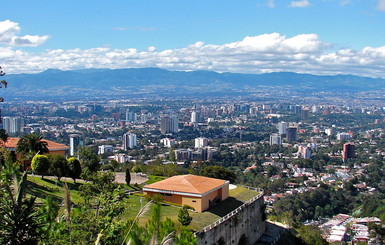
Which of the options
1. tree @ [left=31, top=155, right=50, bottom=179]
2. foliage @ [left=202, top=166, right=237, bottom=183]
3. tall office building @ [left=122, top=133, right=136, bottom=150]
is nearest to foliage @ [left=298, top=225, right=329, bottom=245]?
foliage @ [left=202, top=166, right=237, bottom=183]

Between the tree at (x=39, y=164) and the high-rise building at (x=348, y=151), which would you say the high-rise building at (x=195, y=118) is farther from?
the tree at (x=39, y=164)

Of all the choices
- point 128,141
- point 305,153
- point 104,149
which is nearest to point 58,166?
point 104,149

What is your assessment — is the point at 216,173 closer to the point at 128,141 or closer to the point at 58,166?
the point at 58,166

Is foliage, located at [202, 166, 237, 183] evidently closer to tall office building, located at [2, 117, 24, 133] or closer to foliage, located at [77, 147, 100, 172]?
foliage, located at [77, 147, 100, 172]

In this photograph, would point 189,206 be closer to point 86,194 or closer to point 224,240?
point 224,240

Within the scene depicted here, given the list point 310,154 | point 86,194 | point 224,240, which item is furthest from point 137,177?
point 310,154

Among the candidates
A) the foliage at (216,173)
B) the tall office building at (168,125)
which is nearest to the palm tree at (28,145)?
the foliage at (216,173)
